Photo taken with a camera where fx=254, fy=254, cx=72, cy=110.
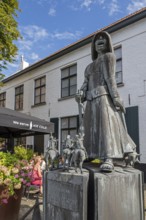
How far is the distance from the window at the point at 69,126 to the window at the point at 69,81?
4.63 ft

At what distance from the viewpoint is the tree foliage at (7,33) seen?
10.6 metres

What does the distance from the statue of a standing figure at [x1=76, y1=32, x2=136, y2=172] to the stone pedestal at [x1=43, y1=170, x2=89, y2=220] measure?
35 centimetres

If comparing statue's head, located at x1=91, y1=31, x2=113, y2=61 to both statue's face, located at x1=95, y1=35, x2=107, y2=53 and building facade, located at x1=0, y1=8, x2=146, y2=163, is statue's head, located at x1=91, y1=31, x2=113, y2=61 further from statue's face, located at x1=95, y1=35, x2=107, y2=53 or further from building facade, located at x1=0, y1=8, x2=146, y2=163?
building facade, located at x1=0, y1=8, x2=146, y2=163

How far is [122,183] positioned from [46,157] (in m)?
1.02

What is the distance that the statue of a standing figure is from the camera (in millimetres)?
3164

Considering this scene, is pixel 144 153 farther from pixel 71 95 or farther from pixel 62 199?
pixel 62 199

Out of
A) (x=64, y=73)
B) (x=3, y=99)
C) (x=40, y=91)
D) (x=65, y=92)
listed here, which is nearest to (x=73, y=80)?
(x=65, y=92)

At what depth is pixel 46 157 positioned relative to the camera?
10.8 feet

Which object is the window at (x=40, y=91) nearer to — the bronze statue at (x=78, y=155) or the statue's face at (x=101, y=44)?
the statue's face at (x=101, y=44)

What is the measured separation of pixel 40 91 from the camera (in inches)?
637

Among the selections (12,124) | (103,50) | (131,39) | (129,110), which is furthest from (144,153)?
(103,50)

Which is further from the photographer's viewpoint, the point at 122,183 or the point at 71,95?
the point at 71,95

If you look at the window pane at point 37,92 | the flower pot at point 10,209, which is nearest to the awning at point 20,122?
the flower pot at point 10,209

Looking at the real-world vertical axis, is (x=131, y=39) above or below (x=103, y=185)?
above
